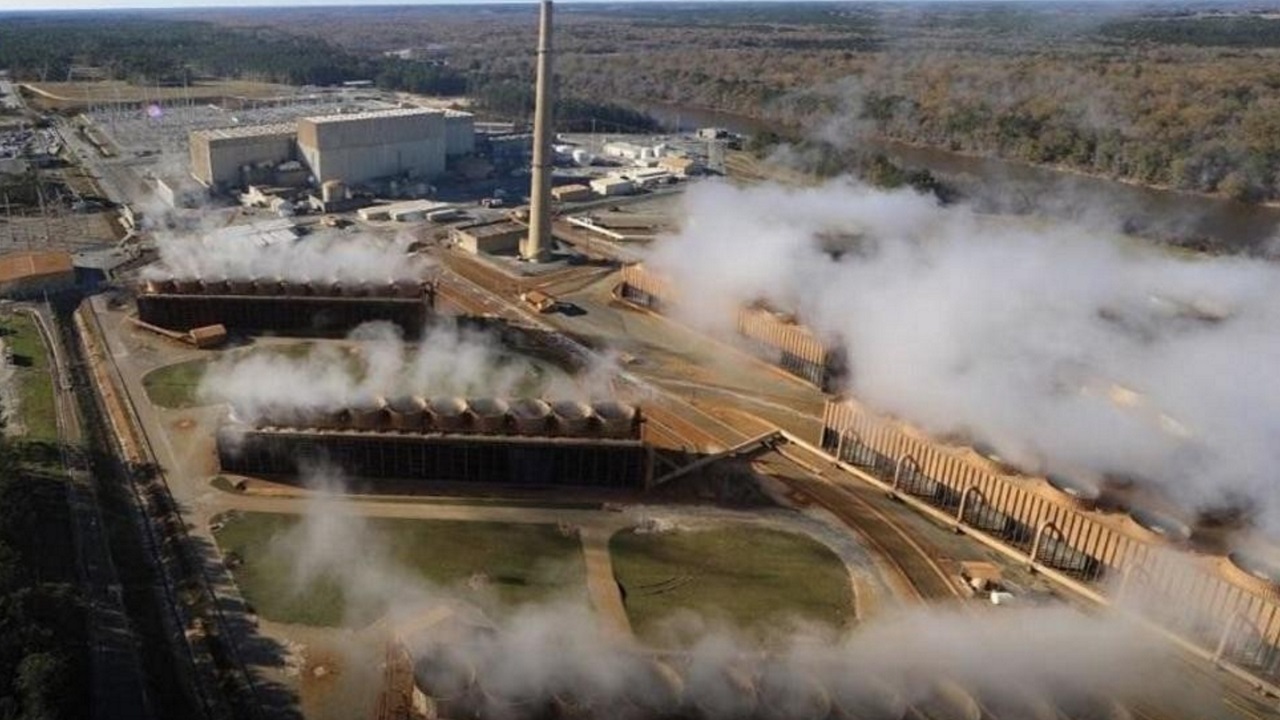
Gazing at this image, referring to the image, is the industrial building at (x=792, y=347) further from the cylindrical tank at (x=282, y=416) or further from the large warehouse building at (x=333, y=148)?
the large warehouse building at (x=333, y=148)

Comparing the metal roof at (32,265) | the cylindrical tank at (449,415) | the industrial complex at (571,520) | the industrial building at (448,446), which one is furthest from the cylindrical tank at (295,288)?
the cylindrical tank at (449,415)

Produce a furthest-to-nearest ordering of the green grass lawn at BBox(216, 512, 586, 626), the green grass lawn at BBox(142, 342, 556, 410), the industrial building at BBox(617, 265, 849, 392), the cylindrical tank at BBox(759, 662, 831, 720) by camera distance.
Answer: the industrial building at BBox(617, 265, 849, 392) → the green grass lawn at BBox(142, 342, 556, 410) → the green grass lawn at BBox(216, 512, 586, 626) → the cylindrical tank at BBox(759, 662, 831, 720)

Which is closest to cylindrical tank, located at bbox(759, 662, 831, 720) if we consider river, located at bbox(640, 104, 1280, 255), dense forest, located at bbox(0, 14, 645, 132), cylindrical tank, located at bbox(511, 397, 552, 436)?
cylindrical tank, located at bbox(511, 397, 552, 436)

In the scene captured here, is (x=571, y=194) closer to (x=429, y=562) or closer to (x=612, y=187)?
(x=612, y=187)

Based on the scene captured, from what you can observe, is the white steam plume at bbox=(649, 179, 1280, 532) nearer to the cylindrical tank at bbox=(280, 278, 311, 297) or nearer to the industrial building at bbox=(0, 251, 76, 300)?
the cylindrical tank at bbox=(280, 278, 311, 297)

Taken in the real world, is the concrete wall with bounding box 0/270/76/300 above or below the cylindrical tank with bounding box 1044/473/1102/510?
below

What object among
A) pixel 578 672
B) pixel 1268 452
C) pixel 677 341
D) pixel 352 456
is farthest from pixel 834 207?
pixel 578 672

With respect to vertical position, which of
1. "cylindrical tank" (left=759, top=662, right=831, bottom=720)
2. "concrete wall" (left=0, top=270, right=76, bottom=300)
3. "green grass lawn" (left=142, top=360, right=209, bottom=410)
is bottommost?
"green grass lawn" (left=142, top=360, right=209, bottom=410)
